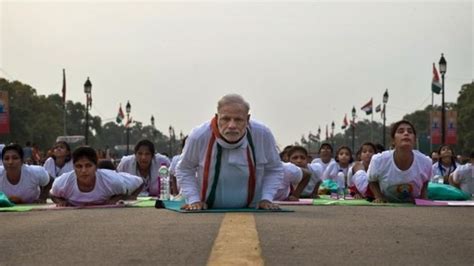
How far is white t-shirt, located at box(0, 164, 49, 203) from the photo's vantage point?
13336 millimetres

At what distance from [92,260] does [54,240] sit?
4.00 ft

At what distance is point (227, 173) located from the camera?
938cm

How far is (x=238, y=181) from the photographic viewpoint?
9.49 metres

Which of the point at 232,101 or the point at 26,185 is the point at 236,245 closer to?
the point at 232,101

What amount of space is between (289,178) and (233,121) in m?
4.35

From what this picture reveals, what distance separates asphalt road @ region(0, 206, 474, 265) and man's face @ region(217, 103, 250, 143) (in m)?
1.03

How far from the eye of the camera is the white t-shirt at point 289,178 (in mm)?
12948

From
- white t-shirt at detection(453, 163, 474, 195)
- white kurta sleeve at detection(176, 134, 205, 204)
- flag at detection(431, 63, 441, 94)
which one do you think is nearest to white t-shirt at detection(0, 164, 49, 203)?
white kurta sleeve at detection(176, 134, 205, 204)

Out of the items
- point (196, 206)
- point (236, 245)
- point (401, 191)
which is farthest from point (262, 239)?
point (401, 191)

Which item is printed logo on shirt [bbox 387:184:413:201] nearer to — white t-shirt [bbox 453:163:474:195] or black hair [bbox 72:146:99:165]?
black hair [bbox 72:146:99:165]

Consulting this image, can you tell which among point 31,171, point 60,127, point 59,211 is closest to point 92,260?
point 59,211

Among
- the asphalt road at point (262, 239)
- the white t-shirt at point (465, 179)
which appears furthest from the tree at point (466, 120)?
the asphalt road at point (262, 239)

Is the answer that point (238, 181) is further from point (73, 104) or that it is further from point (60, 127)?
point (73, 104)

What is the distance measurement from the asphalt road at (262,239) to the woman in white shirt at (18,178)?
195 inches
